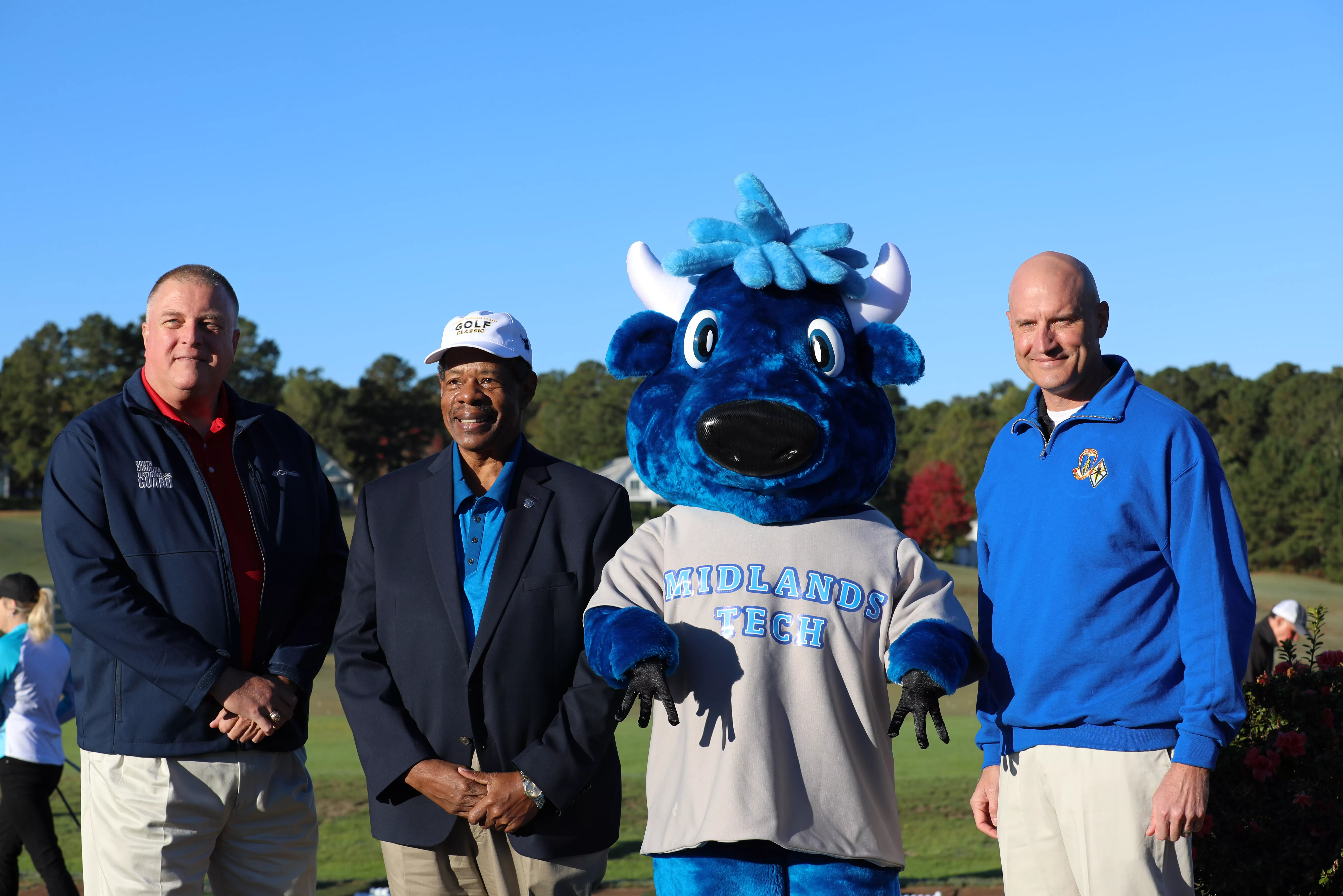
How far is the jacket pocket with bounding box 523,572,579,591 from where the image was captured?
3400 mm

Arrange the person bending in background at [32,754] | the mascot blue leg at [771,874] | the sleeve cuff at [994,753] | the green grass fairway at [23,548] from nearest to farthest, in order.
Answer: the mascot blue leg at [771,874], the sleeve cuff at [994,753], the person bending in background at [32,754], the green grass fairway at [23,548]

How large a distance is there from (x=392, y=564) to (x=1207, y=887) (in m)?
3.54

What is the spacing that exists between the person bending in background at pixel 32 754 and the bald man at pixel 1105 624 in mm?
4938

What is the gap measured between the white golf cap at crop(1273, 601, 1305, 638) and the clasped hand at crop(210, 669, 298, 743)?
715 cm

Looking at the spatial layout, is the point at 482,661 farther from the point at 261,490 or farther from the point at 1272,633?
the point at 1272,633

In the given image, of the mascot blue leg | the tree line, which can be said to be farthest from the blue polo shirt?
the tree line

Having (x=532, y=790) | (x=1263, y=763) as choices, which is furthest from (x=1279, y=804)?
(x=532, y=790)

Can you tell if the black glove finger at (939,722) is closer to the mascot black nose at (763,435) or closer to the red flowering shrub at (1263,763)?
the mascot black nose at (763,435)

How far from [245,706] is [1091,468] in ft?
8.04

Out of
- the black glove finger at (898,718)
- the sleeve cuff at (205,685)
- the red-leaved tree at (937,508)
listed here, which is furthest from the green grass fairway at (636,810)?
the red-leaved tree at (937,508)

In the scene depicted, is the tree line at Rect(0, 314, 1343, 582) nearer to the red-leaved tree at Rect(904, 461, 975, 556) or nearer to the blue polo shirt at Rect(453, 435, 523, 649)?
the red-leaved tree at Rect(904, 461, 975, 556)

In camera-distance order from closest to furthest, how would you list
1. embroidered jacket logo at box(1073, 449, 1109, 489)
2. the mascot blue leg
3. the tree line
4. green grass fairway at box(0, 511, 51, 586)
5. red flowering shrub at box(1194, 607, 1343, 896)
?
the mascot blue leg, embroidered jacket logo at box(1073, 449, 1109, 489), red flowering shrub at box(1194, 607, 1343, 896), green grass fairway at box(0, 511, 51, 586), the tree line

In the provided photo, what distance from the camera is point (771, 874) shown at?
295cm

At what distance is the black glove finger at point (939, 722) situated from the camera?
111 inches
